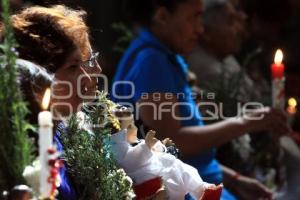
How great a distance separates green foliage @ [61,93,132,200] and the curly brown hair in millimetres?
203

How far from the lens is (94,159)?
223 centimetres

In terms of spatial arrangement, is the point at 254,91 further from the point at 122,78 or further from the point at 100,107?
the point at 100,107

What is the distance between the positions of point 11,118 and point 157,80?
5.98 feet

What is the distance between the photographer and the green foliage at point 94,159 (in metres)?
2.23

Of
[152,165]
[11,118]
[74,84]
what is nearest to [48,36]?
[74,84]

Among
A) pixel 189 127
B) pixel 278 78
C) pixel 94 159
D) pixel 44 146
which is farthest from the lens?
pixel 189 127

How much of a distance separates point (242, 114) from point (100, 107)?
6.23ft

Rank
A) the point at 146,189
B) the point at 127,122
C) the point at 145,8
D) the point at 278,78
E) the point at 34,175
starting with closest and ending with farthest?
the point at 34,175, the point at 146,189, the point at 127,122, the point at 278,78, the point at 145,8

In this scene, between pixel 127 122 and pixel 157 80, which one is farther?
pixel 157 80

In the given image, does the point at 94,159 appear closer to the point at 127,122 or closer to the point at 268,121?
the point at 127,122

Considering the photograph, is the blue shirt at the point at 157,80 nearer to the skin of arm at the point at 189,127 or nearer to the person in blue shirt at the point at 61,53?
the skin of arm at the point at 189,127

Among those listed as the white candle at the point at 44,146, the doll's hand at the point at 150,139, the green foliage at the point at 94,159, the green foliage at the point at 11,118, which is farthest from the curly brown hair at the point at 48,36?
the white candle at the point at 44,146

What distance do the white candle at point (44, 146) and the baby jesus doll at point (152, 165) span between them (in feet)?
2.17

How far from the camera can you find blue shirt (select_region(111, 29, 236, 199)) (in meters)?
3.64
